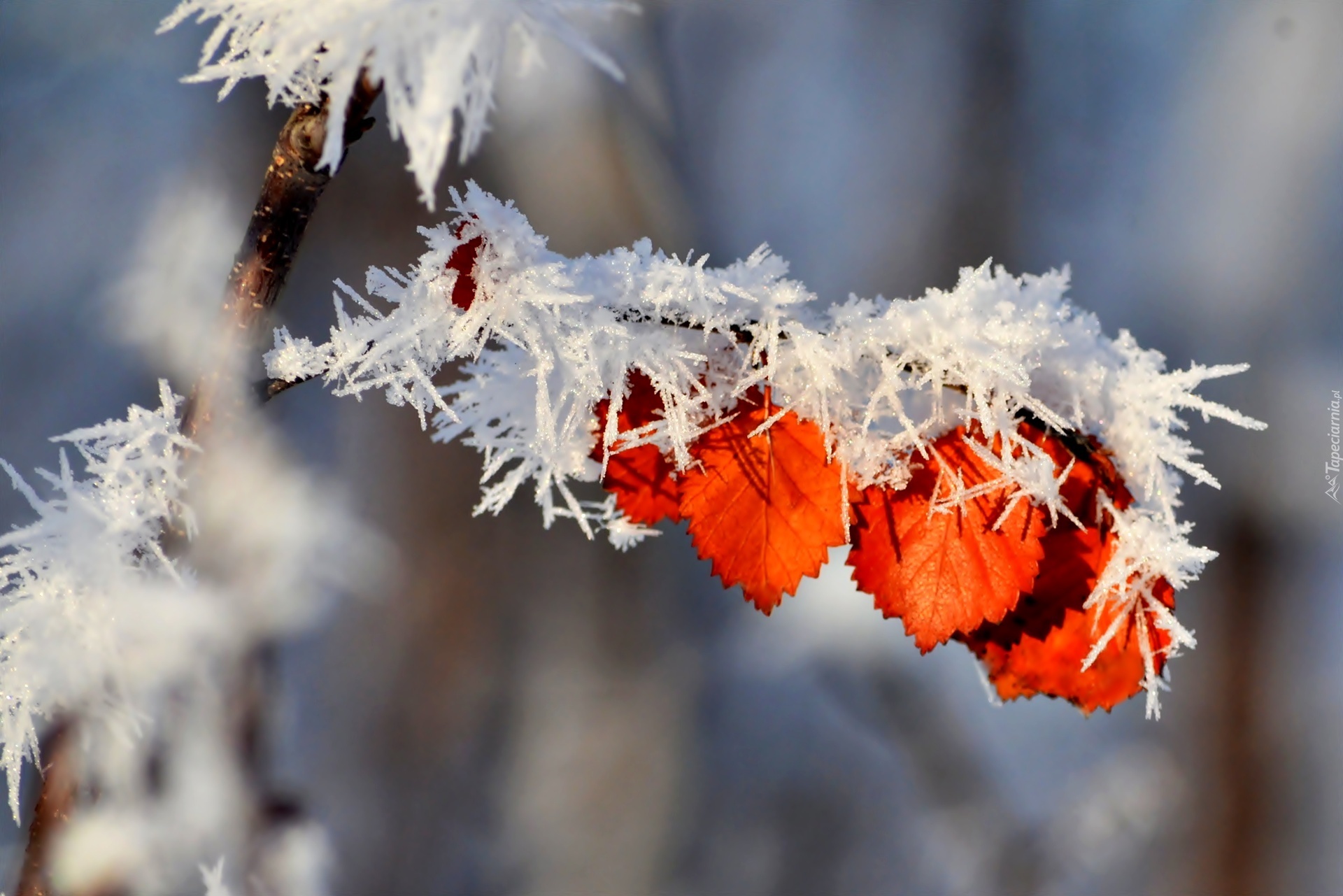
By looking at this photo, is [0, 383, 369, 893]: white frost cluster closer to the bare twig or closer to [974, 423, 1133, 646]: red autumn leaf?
the bare twig

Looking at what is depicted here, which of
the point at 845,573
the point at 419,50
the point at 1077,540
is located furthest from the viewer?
the point at 845,573

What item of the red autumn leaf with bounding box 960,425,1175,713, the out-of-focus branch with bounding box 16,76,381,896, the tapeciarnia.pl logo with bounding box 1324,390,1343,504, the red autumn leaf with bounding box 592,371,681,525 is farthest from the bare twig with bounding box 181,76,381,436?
the tapeciarnia.pl logo with bounding box 1324,390,1343,504

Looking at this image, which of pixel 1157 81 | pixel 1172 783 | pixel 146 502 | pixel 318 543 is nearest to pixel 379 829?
pixel 318 543

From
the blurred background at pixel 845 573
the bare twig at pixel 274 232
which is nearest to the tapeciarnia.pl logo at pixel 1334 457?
the blurred background at pixel 845 573

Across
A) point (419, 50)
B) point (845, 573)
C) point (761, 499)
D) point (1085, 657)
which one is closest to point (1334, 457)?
point (845, 573)

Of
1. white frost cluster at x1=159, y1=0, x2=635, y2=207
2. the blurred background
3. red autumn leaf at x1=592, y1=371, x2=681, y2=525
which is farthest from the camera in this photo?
the blurred background

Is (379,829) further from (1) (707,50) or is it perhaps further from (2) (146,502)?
(1) (707,50)

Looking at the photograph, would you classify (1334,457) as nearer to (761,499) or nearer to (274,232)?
(761,499)

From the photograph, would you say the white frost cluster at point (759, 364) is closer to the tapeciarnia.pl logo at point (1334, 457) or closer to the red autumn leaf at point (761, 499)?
the red autumn leaf at point (761, 499)
